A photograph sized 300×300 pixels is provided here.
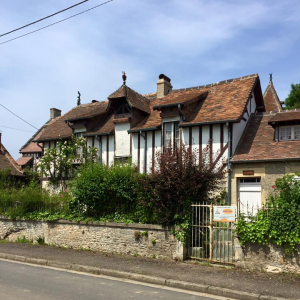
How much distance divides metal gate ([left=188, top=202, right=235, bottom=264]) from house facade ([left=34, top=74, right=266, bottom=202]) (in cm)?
496

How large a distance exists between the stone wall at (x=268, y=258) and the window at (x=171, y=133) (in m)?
8.78

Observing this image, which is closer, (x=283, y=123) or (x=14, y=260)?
(x=14, y=260)

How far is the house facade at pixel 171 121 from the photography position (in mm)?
15805

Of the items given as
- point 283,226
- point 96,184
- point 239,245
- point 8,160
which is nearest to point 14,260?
point 96,184

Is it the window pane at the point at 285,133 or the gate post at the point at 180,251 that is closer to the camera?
the gate post at the point at 180,251

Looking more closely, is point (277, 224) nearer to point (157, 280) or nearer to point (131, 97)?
point (157, 280)

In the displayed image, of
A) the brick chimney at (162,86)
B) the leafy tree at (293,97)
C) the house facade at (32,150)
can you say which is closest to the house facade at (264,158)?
the brick chimney at (162,86)

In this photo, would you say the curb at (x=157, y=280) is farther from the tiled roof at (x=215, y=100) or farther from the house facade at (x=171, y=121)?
the tiled roof at (x=215, y=100)

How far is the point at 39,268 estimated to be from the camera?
9.50 m

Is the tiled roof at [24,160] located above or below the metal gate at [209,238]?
above

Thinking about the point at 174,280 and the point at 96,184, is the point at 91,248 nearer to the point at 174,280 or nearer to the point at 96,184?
the point at 96,184

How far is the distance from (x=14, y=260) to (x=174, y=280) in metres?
5.58

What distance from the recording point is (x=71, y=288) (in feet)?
23.4

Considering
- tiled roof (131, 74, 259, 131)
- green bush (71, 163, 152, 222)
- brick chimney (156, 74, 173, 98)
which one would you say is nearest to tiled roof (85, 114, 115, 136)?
tiled roof (131, 74, 259, 131)
